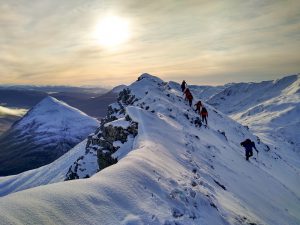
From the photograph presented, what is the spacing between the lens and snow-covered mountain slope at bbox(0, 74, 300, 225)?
904 cm

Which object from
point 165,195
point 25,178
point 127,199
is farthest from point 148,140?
point 25,178

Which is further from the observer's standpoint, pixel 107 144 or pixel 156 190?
pixel 107 144

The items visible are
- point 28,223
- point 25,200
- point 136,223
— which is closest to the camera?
point 28,223

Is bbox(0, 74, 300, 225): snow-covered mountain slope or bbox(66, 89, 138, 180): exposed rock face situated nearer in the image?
bbox(0, 74, 300, 225): snow-covered mountain slope

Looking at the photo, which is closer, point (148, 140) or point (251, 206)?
point (251, 206)

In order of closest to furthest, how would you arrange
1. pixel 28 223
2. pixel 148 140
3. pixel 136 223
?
pixel 28 223, pixel 136 223, pixel 148 140

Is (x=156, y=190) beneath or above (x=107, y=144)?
above

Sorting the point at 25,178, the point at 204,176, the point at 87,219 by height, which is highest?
the point at 87,219

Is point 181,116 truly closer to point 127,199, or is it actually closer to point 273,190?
point 273,190

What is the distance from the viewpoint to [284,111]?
14075 centimetres

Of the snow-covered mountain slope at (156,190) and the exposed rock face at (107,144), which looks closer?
the snow-covered mountain slope at (156,190)

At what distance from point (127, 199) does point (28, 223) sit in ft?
12.8

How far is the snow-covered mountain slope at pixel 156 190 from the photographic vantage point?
9.04 m

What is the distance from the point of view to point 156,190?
1277 cm
